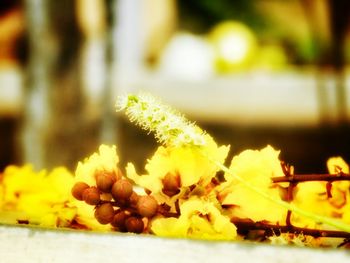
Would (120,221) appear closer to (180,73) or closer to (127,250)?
(127,250)

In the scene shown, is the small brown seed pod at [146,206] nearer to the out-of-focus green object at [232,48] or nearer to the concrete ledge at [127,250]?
the concrete ledge at [127,250]

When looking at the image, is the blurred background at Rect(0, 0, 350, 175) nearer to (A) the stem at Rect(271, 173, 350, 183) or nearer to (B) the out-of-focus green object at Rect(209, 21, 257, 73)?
(B) the out-of-focus green object at Rect(209, 21, 257, 73)

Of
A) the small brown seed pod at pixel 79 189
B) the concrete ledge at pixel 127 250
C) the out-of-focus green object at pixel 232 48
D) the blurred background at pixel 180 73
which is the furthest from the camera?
the out-of-focus green object at pixel 232 48

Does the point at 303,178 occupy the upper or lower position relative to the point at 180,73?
lower

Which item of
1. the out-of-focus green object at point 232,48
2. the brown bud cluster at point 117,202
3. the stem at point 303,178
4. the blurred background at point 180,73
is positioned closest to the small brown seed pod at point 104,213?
the brown bud cluster at point 117,202

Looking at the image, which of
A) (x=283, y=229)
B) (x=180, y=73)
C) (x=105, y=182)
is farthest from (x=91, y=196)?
(x=180, y=73)

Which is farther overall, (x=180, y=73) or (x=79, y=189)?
(x=180, y=73)
